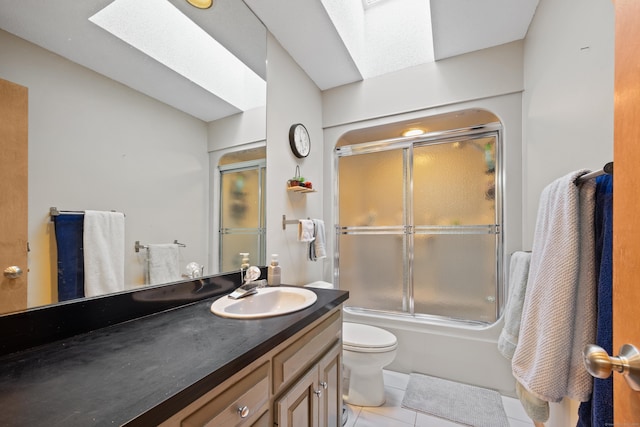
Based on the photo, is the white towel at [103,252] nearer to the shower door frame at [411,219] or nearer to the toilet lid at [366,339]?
the toilet lid at [366,339]

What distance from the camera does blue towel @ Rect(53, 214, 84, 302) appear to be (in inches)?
34.4

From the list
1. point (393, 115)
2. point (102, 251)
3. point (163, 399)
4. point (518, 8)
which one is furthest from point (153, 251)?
point (518, 8)

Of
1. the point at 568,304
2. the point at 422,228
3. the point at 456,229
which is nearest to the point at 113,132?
the point at 568,304

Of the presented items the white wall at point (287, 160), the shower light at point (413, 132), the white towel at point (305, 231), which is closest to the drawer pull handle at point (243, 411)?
the white wall at point (287, 160)

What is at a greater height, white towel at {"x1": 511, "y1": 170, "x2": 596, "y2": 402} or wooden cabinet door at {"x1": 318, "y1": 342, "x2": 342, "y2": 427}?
white towel at {"x1": 511, "y1": 170, "x2": 596, "y2": 402}

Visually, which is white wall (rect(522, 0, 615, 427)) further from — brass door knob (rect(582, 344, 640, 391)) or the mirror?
the mirror

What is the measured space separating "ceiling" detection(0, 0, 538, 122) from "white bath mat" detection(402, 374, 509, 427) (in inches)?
88.3

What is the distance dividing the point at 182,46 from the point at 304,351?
1508 mm

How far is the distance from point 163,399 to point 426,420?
176cm

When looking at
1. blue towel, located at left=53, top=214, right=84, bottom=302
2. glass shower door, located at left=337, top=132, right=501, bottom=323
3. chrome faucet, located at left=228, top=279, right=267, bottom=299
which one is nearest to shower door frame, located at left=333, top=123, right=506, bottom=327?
glass shower door, located at left=337, top=132, right=501, bottom=323

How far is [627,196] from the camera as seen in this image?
460 mm

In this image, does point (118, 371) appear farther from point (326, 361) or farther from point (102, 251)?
point (326, 361)

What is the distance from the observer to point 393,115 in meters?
2.32

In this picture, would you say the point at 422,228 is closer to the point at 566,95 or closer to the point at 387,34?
the point at 566,95
